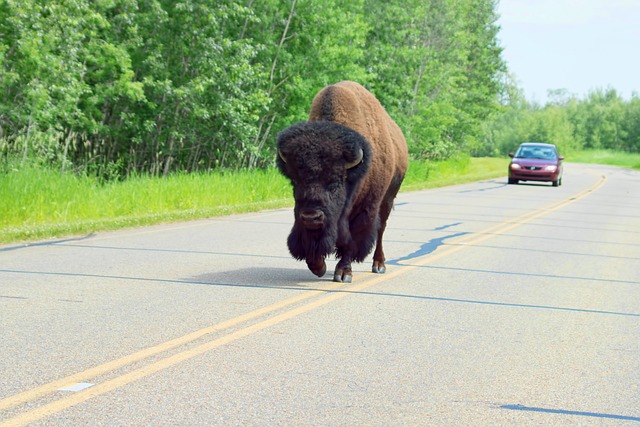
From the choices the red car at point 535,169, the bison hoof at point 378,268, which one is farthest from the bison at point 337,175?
the red car at point 535,169

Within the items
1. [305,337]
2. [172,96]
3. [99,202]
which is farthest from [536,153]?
[305,337]

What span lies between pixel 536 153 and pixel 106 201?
26.2m

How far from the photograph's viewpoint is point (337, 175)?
31.2 feet

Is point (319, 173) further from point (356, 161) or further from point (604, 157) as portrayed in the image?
point (604, 157)

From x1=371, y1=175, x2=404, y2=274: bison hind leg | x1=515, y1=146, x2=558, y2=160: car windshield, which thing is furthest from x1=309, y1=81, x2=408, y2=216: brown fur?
x1=515, y1=146, x2=558, y2=160: car windshield

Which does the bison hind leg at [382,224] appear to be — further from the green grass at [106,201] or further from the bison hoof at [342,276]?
the green grass at [106,201]

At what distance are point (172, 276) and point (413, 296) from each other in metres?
2.49

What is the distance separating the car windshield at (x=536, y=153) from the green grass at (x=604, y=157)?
63292mm

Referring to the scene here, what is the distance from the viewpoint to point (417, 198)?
26.7m

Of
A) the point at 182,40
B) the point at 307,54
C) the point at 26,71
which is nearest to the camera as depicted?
the point at 26,71

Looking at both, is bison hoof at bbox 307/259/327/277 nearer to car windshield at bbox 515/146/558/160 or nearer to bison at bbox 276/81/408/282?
bison at bbox 276/81/408/282

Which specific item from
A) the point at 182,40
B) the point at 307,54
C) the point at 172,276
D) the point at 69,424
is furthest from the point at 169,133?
the point at 69,424

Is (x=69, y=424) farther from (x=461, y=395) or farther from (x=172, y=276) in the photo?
(x=172, y=276)

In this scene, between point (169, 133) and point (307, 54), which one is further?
point (307, 54)
